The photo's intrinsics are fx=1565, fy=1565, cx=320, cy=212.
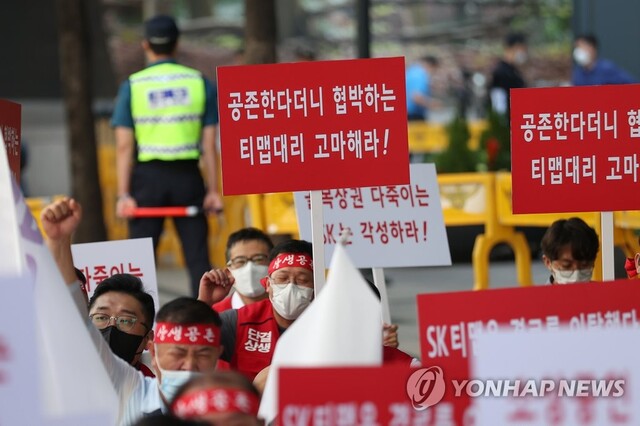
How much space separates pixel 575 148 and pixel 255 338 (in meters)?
1.43

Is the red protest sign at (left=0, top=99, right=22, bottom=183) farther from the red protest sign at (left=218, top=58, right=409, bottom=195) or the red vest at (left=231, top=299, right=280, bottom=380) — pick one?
the red vest at (left=231, top=299, right=280, bottom=380)

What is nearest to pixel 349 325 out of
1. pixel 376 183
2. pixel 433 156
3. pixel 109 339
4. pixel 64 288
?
pixel 64 288

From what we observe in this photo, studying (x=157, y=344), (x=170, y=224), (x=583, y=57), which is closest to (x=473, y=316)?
(x=157, y=344)

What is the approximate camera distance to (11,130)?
19.2 feet

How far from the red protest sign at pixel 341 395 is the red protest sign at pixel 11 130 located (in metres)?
2.41

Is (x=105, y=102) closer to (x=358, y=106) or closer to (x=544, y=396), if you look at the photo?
(x=358, y=106)

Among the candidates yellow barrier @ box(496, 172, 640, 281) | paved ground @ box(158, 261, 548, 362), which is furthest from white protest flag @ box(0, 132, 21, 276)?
paved ground @ box(158, 261, 548, 362)

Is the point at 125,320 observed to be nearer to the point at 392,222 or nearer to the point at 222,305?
the point at 222,305

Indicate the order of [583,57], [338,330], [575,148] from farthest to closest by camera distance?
[583,57], [575,148], [338,330]

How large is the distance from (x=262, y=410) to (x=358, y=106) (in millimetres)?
1936

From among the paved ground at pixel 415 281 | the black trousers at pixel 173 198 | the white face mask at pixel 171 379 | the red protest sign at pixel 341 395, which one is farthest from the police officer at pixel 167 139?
the red protest sign at pixel 341 395

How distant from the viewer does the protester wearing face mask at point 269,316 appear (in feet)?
18.8

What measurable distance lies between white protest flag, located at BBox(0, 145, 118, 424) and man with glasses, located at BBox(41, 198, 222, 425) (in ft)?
1.28

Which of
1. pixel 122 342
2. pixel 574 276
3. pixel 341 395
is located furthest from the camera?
pixel 574 276
